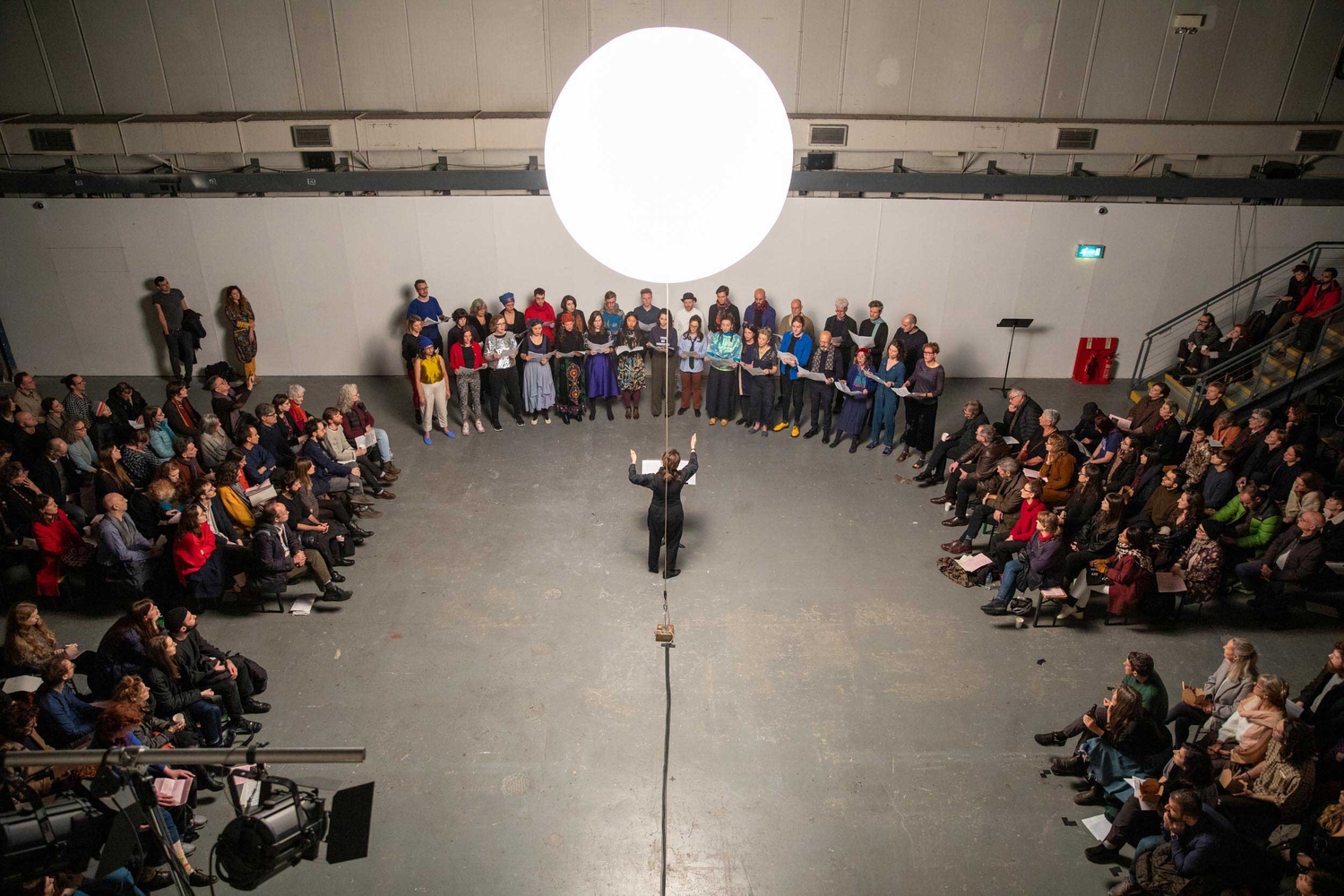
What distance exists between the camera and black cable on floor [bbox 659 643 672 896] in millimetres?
4086

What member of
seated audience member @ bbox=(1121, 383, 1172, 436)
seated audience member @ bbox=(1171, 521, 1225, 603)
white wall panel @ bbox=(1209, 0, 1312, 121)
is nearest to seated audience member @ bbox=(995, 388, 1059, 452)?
seated audience member @ bbox=(1121, 383, 1172, 436)

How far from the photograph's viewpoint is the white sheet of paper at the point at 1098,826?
430 cm

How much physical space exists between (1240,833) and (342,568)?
20.7ft

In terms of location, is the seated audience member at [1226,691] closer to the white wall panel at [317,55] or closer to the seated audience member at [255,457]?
the seated audience member at [255,457]

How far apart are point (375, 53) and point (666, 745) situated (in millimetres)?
9690

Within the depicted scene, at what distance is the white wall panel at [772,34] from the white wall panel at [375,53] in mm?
4358

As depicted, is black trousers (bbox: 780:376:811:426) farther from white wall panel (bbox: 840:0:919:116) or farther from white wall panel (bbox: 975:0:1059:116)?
white wall panel (bbox: 975:0:1059:116)

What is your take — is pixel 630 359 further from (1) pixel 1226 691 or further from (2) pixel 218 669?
(1) pixel 1226 691

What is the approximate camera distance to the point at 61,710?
13.5ft

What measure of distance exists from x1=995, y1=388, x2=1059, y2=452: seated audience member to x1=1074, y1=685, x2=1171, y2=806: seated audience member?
345cm

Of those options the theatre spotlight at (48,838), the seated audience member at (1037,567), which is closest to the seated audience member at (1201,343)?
the seated audience member at (1037,567)

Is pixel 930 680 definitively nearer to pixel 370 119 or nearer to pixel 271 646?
pixel 271 646

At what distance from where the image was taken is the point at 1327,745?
4.30 meters

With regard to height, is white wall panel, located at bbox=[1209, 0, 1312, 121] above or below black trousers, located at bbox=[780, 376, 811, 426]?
above
